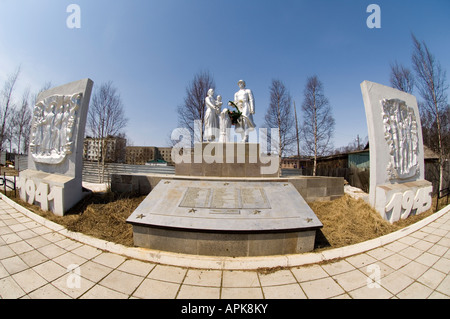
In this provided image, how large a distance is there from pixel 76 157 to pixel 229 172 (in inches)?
211

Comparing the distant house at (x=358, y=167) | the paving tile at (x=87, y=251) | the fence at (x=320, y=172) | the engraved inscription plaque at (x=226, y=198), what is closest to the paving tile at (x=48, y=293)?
the paving tile at (x=87, y=251)

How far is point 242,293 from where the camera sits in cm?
215

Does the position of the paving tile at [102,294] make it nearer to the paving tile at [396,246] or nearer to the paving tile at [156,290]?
the paving tile at [156,290]

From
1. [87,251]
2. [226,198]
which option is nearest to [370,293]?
[226,198]

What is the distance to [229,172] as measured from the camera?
6.04 m

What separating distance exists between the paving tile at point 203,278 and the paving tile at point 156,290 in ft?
0.67

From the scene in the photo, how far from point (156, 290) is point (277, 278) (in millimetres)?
1808

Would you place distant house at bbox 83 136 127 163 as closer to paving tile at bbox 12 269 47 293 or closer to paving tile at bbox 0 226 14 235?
paving tile at bbox 0 226 14 235

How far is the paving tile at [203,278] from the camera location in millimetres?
2328

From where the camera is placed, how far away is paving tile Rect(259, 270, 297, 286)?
234 cm

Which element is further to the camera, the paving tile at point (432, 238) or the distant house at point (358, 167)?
the distant house at point (358, 167)

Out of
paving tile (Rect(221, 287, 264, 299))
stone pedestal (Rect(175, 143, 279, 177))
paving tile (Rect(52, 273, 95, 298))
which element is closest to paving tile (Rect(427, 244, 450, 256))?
stone pedestal (Rect(175, 143, 279, 177))

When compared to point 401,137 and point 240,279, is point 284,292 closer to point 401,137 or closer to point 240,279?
point 240,279
